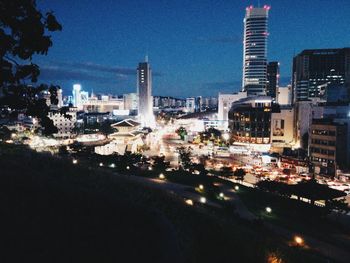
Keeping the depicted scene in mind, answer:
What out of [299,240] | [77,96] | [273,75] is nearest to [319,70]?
[273,75]

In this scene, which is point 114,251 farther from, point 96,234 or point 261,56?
point 261,56

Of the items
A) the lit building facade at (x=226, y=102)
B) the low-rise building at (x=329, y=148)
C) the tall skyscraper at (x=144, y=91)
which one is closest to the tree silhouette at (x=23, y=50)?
the low-rise building at (x=329, y=148)

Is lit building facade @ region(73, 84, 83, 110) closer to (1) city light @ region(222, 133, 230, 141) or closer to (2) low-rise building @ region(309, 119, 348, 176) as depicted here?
(1) city light @ region(222, 133, 230, 141)

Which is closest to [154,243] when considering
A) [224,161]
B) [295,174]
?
[295,174]

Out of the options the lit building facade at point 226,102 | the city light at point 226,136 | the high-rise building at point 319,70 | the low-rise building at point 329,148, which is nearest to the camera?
the low-rise building at point 329,148

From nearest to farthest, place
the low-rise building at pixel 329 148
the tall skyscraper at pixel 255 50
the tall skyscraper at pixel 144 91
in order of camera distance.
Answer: the low-rise building at pixel 329 148
the tall skyscraper at pixel 144 91
the tall skyscraper at pixel 255 50

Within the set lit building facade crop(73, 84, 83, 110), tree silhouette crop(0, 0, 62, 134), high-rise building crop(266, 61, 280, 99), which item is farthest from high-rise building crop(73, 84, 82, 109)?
tree silhouette crop(0, 0, 62, 134)

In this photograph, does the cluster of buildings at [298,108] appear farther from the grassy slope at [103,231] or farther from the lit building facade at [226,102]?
the grassy slope at [103,231]

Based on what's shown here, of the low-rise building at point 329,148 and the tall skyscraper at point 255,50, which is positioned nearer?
the low-rise building at point 329,148

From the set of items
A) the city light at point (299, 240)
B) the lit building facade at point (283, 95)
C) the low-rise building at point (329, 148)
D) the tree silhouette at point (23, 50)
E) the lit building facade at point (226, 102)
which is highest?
the lit building facade at point (283, 95)
